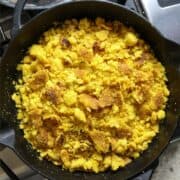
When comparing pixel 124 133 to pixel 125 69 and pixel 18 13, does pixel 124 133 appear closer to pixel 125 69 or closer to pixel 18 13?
pixel 125 69

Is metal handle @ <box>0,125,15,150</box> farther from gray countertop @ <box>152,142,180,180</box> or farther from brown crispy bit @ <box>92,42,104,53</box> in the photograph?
gray countertop @ <box>152,142,180,180</box>

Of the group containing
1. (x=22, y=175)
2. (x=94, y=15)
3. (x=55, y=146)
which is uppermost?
(x=94, y=15)

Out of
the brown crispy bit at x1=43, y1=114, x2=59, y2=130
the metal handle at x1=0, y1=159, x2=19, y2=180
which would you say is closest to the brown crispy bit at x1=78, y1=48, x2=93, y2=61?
the brown crispy bit at x1=43, y1=114, x2=59, y2=130

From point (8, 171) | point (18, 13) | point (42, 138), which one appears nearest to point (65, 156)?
point (42, 138)

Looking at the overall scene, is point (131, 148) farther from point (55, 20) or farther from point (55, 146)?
point (55, 20)

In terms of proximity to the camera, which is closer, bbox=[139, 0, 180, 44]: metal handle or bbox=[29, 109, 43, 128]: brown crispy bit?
bbox=[29, 109, 43, 128]: brown crispy bit

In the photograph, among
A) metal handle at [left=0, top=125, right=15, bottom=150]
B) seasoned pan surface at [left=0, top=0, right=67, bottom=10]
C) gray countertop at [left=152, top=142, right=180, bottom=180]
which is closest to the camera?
metal handle at [left=0, top=125, right=15, bottom=150]

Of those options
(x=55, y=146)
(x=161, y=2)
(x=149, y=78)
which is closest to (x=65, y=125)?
(x=55, y=146)
